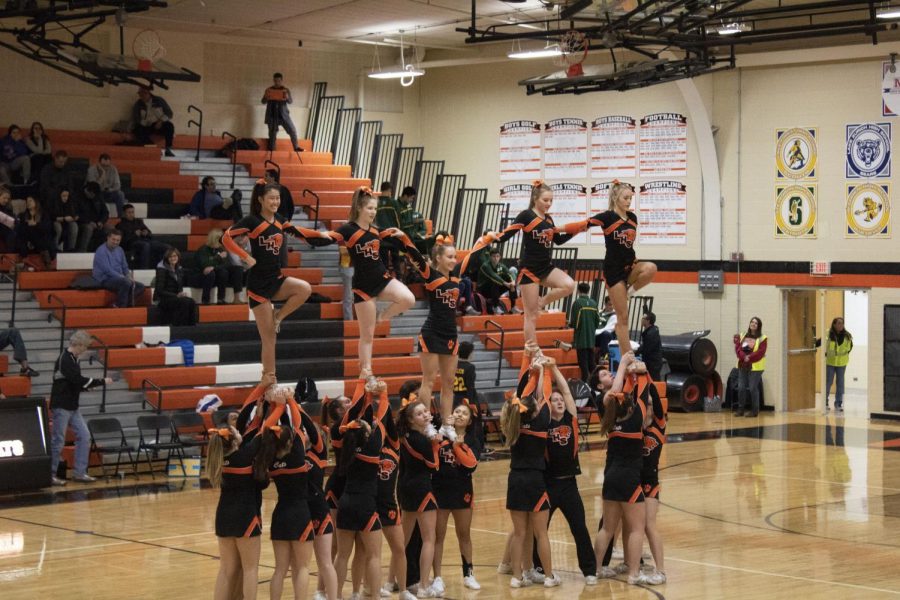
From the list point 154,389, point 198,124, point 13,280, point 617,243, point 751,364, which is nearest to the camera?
point 617,243

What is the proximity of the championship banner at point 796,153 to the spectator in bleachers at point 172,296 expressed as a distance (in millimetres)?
11957

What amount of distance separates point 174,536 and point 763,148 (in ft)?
51.7

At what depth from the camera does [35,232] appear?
19.9m

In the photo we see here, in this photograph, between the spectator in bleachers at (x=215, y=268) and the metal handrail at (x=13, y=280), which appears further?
the spectator in bleachers at (x=215, y=268)

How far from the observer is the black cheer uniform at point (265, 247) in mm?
9492

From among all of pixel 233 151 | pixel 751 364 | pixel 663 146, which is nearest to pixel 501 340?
pixel 751 364

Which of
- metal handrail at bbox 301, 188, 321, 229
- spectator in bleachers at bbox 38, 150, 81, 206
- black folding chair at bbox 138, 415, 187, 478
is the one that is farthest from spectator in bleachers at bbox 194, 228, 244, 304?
black folding chair at bbox 138, 415, 187, 478

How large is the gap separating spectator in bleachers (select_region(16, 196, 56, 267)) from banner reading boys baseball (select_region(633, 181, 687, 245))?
40.8ft

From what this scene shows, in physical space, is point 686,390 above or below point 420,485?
above

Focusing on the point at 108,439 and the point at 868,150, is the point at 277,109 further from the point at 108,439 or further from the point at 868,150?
the point at 868,150

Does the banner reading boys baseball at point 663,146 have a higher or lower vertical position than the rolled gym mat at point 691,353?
higher

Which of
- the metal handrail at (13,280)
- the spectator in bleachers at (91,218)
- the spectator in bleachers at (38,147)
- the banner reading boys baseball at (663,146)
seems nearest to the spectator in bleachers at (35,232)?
the metal handrail at (13,280)

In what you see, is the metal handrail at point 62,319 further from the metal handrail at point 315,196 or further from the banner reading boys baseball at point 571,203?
the banner reading boys baseball at point 571,203

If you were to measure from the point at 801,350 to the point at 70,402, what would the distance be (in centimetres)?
1505
